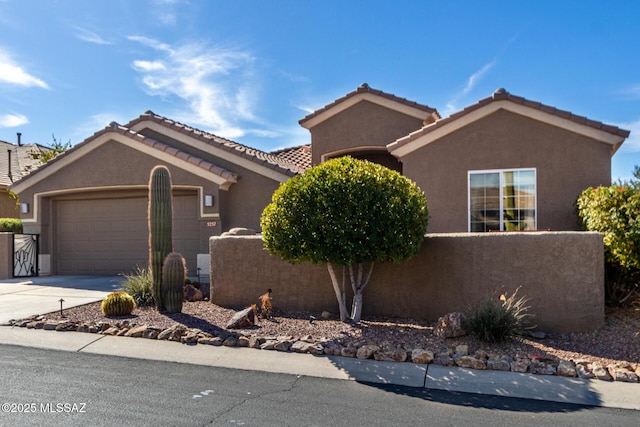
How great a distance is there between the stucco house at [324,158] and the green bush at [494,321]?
461 centimetres

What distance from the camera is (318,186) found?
8398mm

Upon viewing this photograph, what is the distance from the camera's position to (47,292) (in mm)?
12312

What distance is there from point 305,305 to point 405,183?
129 inches

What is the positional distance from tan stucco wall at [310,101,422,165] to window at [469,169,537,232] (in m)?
4.17

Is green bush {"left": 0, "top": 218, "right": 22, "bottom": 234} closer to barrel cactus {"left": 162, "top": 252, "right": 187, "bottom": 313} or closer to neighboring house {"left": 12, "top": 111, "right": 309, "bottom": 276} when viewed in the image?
neighboring house {"left": 12, "top": 111, "right": 309, "bottom": 276}

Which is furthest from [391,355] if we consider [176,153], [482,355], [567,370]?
[176,153]

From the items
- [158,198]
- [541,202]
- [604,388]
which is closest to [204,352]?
[158,198]

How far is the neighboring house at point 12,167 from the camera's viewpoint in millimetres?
24391

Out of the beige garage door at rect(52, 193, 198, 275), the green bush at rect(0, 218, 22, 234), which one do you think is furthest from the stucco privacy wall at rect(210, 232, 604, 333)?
the green bush at rect(0, 218, 22, 234)

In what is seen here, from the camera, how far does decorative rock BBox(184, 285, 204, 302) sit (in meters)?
11.1

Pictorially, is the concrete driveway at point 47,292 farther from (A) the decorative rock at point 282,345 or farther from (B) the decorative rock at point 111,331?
(A) the decorative rock at point 282,345

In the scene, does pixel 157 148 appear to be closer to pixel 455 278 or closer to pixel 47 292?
pixel 47 292

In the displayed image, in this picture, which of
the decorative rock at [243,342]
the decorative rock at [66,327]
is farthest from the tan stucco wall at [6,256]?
the decorative rock at [243,342]

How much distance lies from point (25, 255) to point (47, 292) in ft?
15.1
